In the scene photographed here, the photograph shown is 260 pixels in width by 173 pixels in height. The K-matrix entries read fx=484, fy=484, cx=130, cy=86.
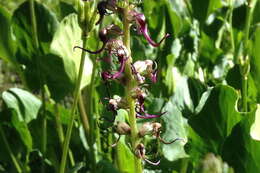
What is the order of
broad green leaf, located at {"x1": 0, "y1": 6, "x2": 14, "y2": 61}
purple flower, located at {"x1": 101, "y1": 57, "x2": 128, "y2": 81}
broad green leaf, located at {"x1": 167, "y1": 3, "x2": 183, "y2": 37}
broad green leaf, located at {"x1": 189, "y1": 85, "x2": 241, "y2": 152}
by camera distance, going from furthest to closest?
broad green leaf, located at {"x1": 167, "y1": 3, "x2": 183, "y2": 37}
broad green leaf, located at {"x1": 0, "y1": 6, "x2": 14, "y2": 61}
broad green leaf, located at {"x1": 189, "y1": 85, "x2": 241, "y2": 152}
purple flower, located at {"x1": 101, "y1": 57, "x2": 128, "y2": 81}

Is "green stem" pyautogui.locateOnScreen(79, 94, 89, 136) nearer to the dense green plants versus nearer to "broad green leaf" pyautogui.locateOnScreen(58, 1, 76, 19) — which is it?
the dense green plants

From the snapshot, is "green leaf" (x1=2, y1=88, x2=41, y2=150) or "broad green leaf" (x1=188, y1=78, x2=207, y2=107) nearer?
"broad green leaf" (x1=188, y1=78, x2=207, y2=107)

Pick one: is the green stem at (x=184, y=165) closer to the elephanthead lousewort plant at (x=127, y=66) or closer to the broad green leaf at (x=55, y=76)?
the elephanthead lousewort plant at (x=127, y=66)

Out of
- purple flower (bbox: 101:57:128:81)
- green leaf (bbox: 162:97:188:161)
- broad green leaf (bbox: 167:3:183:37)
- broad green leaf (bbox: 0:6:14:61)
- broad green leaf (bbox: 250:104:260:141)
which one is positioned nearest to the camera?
purple flower (bbox: 101:57:128:81)

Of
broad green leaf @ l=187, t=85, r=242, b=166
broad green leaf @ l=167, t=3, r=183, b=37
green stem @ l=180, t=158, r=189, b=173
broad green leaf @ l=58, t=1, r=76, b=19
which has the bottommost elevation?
green stem @ l=180, t=158, r=189, b=173

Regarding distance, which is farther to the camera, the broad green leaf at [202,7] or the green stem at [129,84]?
the broad green leaf at [202,7]

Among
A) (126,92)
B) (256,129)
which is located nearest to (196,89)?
(256,129)

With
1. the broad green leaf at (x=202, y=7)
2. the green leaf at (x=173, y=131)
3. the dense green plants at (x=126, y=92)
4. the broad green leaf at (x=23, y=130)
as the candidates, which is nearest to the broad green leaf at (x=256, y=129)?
the dense green plants at (x=126, y=92)

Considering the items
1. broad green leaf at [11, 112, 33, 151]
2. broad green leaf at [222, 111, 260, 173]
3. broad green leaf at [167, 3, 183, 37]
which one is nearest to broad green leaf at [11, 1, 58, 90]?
broad green leaf at [11, 112, 33, 151]
